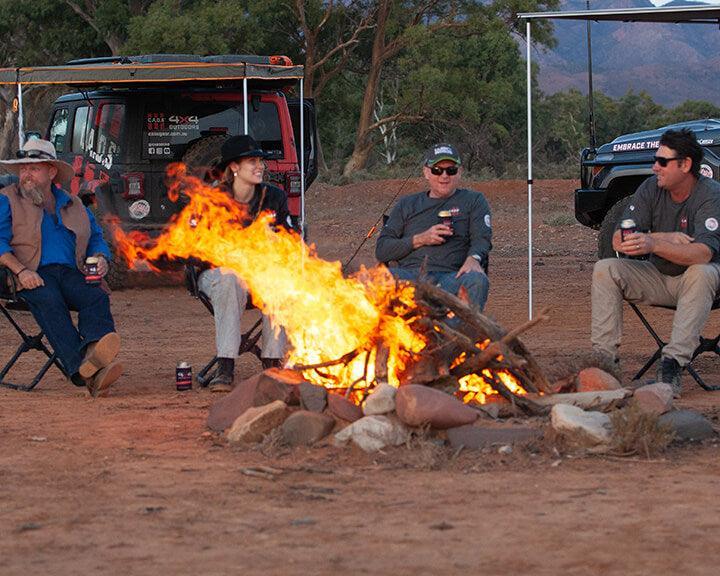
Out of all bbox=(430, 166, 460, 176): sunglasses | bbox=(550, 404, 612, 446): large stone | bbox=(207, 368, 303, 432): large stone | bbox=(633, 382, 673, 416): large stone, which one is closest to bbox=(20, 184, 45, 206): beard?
bbox=(207, 368, 303, 432): large stone

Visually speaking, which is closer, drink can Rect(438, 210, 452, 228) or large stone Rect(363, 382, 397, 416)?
large stone Rect(363, 382, 397, 416)

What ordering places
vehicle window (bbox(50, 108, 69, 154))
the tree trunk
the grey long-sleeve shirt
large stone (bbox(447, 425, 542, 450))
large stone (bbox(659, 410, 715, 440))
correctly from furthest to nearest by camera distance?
the tree trunk → vehicle window (bbox(50, 108, 69, 154)) → the grey long-sleeve shirt → large stone (bbox(659, 410, 715, 440)) → large stone (bbox(447, 425, 542, 450))

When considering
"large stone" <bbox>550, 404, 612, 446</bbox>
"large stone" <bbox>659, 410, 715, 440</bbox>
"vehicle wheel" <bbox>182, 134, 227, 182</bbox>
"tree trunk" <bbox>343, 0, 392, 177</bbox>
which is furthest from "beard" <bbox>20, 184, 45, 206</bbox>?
"tree trunk" <bbox>343, 0, 392, 177</bbox>

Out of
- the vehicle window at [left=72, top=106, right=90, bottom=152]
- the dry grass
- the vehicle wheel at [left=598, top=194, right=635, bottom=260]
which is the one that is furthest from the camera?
the vehicle window at [left=72, top=106, right=90, bottom=152]

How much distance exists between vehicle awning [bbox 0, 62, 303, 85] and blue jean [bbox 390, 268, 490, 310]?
437 cm

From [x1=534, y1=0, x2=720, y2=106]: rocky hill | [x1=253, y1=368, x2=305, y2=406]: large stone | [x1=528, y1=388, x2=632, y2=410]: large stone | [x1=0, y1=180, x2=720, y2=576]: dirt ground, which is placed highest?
[x1=534, y1=0, x2=720, y2=106]: rocky hill

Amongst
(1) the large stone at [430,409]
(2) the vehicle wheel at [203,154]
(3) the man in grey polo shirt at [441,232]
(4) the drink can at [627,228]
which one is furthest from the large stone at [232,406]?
(2) the vehicle wheel at [203,154]

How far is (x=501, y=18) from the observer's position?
2942cm

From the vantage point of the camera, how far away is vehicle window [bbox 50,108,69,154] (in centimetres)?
1294

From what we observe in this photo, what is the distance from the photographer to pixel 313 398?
5797 millimetres

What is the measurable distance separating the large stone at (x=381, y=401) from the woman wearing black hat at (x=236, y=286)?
157 centimetres

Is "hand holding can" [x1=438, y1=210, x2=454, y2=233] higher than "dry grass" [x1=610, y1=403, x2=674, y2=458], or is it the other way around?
"hand holding can" [x1=438, y1=210, x2=454, y2=233]

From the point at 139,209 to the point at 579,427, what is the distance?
299 inches

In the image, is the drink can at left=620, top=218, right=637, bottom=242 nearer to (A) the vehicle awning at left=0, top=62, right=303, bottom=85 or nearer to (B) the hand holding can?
(B) the hand holding can
